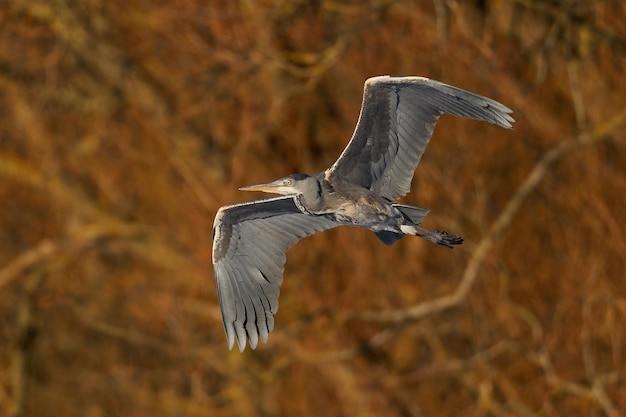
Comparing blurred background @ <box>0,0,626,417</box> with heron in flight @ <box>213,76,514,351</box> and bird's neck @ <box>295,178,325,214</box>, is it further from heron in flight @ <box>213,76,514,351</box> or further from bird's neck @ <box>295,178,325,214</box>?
bird's neck @ <box>295,178,325,214</box>

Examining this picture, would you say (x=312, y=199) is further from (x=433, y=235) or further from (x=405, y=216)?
(x=433, y=235)

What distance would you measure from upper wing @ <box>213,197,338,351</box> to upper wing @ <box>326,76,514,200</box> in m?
0.46

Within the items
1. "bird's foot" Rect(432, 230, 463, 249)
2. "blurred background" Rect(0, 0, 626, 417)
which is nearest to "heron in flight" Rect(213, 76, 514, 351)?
"bird's foot" Rect(432, 230, 463, 249)

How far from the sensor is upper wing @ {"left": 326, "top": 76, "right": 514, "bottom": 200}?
6.69 meters

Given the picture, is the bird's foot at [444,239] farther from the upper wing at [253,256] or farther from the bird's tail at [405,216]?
the upper wing at [253,256]

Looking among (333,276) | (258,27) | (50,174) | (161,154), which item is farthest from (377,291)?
(50,174)

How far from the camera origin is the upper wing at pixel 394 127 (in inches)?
263

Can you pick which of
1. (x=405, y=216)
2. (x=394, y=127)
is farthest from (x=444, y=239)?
(x=394, y=127)

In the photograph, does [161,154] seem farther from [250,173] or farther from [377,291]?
[377,291]

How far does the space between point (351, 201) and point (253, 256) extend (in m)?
0.88

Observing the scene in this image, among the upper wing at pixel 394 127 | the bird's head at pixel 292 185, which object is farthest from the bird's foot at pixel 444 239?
the bird's head at pixel 292 185

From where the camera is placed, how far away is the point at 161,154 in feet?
46.3

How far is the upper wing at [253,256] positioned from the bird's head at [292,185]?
0.31 metres

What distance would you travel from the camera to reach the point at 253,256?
7.50 metres
